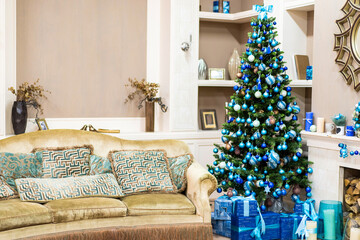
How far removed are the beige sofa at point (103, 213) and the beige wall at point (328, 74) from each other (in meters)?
1.34

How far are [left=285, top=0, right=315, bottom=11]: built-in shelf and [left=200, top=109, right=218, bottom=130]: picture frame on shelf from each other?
152cm

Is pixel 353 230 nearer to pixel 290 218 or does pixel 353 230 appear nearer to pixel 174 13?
pixel 290 218

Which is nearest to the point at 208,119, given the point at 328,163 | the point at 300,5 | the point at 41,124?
the point at 300,5

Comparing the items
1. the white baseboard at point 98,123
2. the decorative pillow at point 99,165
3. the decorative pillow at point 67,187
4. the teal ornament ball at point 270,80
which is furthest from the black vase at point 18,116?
the teal ornament ball at point 270,80

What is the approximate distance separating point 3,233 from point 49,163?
2.60 feet

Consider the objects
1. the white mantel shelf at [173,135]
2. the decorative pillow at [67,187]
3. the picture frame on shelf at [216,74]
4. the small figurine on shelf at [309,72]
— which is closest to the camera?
the decorative pillow at [67,187]

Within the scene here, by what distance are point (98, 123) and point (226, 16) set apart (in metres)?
1.94

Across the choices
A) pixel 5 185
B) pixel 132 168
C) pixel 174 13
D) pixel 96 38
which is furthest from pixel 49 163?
pixel 174 13

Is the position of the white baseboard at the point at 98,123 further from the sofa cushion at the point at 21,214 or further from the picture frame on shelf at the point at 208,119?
the sofa cushion at the point at 21,214

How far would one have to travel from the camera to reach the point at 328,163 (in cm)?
454

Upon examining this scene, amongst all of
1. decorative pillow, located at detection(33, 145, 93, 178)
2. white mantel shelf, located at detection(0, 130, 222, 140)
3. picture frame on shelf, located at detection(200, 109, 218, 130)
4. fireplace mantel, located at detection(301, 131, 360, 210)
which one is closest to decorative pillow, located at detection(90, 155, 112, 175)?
decorative pillow, located at detection(33, 145, 93, 178)

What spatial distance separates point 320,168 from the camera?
15.2 feet

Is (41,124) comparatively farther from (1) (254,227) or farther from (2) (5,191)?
(1) (254,227)

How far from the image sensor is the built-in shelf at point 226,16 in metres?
5.81
